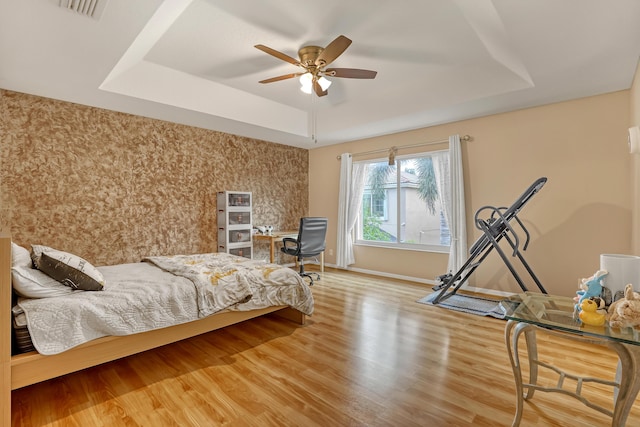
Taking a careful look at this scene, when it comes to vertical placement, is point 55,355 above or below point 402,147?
below

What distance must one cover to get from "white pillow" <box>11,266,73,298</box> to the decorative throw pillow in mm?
31

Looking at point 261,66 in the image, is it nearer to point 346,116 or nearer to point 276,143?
point 346,116

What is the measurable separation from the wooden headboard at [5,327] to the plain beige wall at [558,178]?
4.58 metres

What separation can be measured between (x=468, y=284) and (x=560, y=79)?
8.80ft

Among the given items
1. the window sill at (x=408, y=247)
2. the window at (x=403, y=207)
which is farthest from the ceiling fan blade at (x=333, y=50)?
the window sill at (x=408, y=247)

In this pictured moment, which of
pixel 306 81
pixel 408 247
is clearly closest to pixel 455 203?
pixel 408 247

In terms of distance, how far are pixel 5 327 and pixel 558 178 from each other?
5015 millimetres

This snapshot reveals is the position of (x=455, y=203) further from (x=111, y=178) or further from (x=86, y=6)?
(x=111, y=178)

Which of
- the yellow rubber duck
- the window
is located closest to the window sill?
the window

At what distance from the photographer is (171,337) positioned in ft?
7.54

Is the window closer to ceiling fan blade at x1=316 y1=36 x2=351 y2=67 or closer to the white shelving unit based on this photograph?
the white shelving unit

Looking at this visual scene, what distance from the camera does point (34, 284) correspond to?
6.28ft

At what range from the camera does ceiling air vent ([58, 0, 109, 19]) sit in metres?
1.98

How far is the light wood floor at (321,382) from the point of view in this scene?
67.7 inches
